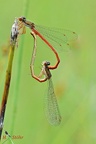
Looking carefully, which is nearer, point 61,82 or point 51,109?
point 51,109

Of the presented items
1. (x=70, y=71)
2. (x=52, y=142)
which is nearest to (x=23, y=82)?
(x=70, y=71)

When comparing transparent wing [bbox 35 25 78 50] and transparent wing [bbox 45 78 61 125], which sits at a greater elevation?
transparent wing [bbox 35 25 78 50]

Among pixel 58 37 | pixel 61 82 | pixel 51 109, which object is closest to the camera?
pixel 51 109

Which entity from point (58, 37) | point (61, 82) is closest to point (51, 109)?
point (58, 37)

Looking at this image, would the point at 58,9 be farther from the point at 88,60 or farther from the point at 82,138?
the point at 82,138

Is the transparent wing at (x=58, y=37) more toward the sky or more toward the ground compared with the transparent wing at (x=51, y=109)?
more toward the sky

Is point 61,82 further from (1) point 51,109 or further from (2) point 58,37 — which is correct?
(1) point 51,109

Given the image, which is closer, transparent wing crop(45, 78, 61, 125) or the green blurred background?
transparent wing crop(45, 78, 61, 125)

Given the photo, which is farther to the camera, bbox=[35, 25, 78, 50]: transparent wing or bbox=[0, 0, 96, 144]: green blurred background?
bbox=[0, 0, 96, 144]: green blurred background
